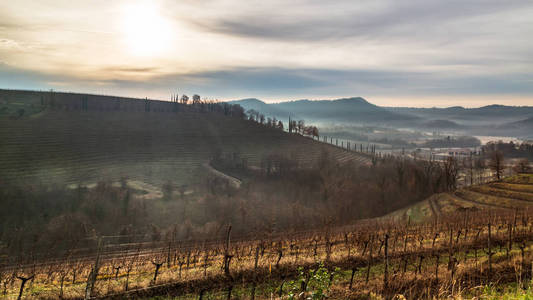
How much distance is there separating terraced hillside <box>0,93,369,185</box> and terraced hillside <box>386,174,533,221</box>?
198ft

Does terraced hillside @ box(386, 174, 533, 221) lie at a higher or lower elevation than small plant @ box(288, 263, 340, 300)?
lower

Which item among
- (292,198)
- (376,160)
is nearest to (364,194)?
(292,198)

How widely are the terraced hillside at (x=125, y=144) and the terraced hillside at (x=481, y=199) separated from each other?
60.4m

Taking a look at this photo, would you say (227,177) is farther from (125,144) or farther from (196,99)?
(196,99)

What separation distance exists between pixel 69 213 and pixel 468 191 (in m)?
91.7

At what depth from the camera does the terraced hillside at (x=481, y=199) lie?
6538cm

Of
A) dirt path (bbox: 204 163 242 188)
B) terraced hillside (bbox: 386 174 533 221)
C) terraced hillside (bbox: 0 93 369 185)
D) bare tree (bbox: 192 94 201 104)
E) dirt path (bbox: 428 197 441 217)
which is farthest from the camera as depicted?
bare tree (bbox: 192 94 201 104)

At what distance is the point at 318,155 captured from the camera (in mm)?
139625

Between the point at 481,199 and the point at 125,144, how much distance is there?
107600mm

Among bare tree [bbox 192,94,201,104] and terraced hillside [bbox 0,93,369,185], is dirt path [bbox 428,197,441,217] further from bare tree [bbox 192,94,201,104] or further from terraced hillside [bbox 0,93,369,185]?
bare tree [bbox 192,94,201,104]

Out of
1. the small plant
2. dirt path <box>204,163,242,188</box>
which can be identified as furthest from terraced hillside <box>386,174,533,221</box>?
the small plant

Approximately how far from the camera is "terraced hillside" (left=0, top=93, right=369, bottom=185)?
94.0m

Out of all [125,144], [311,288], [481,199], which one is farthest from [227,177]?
[311,288]

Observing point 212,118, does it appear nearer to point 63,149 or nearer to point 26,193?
point 63,149
